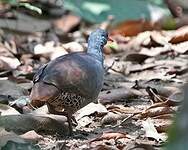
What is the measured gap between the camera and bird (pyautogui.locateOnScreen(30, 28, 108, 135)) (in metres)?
3.40

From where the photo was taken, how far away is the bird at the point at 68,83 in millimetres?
3400

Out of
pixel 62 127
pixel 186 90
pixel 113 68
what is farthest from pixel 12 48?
pixel 186 90

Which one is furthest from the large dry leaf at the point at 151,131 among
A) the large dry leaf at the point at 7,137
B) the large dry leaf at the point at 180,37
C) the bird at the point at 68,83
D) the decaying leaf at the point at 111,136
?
the large dry leaf at the point at 180,37

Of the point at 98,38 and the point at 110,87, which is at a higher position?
the point at 98,38

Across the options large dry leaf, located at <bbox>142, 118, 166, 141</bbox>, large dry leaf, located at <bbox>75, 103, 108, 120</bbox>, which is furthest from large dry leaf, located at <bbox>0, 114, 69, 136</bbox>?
large dry leaf, located at <bbox>142, 118, 166, 141</bbox>

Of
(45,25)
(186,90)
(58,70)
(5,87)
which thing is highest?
(186,90)

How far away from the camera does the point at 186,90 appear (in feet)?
5.03

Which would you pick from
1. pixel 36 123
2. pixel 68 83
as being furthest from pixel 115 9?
pixel 68 83

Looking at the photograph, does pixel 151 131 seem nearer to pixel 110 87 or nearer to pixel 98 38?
pixel 98 38

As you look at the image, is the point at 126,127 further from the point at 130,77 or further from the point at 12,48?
the point at 12,48

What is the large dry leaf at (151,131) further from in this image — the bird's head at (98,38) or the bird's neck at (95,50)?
the bird's head at (98,38)

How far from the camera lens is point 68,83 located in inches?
136

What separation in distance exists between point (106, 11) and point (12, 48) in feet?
5.94

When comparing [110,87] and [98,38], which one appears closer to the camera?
[98,38]
